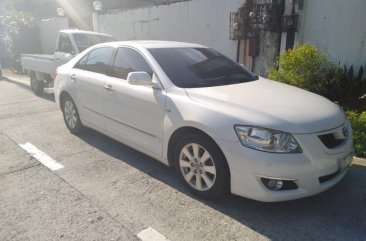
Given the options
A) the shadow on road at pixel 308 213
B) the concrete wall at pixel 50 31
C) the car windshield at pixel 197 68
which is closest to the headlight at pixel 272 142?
the shadow on road at pixel 308 213

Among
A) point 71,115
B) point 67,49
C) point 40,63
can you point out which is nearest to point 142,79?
point 71,115

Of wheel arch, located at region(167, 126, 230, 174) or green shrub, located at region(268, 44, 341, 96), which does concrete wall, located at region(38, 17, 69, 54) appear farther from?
wheel arch, located at region(167, 126, 230, 174)

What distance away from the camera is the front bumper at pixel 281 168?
2945mm

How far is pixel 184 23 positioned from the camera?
392 inches

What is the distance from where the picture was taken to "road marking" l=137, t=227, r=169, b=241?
289cm

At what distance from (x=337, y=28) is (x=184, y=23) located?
454 cm

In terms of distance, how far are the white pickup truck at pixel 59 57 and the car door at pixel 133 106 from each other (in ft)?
14.7

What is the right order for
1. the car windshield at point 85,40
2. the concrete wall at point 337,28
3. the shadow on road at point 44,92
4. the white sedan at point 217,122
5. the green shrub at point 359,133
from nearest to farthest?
the white sedan at point 217,122 < the green shrub at point 359,133 < the concrete wall at point 337,28 < the car windshield at point 85,40 < the shadow on road at point 44,92

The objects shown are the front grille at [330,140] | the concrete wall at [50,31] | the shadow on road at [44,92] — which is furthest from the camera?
the concrete wall at [50,31]

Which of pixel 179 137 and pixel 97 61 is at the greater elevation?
pixel 97 61

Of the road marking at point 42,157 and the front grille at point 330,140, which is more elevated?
the front grille at point 330,140

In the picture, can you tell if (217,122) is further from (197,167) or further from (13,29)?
(13,29)

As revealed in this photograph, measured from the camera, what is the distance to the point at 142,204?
3.44m

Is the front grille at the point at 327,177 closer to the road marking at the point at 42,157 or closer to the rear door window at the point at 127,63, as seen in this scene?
the rear door window at the point at 127,63
